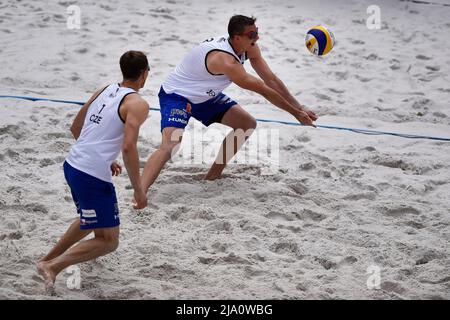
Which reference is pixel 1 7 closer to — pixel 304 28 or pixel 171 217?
pixel 304 28

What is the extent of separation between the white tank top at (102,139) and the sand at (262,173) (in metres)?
0.62

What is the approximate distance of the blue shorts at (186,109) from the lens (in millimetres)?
4723

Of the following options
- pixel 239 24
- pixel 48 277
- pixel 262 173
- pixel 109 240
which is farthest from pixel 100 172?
pixel 262 173

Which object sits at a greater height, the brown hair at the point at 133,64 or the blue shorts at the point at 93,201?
the brown hair at the point at 133,64

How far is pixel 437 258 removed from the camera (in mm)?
4031

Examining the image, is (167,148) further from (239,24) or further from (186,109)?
(239,24)

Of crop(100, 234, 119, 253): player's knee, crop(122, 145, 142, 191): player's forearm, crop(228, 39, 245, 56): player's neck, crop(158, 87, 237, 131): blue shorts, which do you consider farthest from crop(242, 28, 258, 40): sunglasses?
crop(100, 234, 119, 253): player's knee

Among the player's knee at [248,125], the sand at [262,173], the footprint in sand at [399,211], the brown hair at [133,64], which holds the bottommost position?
the footprint in sand at [399,211]

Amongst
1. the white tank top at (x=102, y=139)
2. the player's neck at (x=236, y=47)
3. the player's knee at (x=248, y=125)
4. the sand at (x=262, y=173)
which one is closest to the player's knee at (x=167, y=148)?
the sand at (x=262, y=173)

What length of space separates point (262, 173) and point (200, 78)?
33.9 inches

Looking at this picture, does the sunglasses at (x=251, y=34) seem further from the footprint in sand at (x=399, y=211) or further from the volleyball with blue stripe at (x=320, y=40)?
the footprint in sand at (x=399, y=211)

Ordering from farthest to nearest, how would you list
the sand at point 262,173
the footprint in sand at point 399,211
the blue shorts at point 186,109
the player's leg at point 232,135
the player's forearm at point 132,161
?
the player's leg at point 232,135 → the blue shorts at point 186,109 → the footprint in sand at point 399,211 → the sand at point 262,173 → the player's forearm at point 132,161

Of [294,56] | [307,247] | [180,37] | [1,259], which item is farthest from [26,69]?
[307,247]
